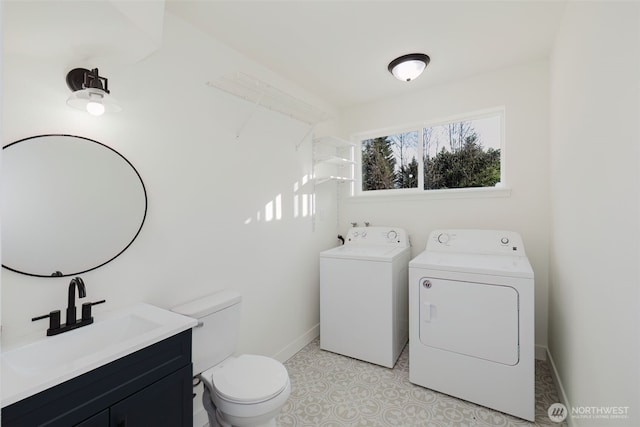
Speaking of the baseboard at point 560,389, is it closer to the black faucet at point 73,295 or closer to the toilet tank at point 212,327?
the toilet tank at point 212,327

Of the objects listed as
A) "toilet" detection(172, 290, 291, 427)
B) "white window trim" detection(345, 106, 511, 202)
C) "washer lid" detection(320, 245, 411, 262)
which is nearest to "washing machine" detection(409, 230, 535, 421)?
"washer lid" detection(320, 245, 411, 262)

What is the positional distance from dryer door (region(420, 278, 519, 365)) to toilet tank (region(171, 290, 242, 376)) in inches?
51.2

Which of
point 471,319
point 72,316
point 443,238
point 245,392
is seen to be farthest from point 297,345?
point 72,316

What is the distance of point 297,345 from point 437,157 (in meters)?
2.20

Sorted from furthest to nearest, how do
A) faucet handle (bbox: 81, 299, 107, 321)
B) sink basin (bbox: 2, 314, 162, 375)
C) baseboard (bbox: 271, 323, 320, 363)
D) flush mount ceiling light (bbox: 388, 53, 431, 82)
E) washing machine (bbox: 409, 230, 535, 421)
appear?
baseboard (bbox: 271, 323, 320, 363) → flush mount ceiling light (bbox: 388, 53, 431, 82) → washing machine (bbox: 409, 230, 535, 421) → faucet handle (bbox: 81, 299, 107, 321) → sink basin (bbox: 2, 314, 162, 375)

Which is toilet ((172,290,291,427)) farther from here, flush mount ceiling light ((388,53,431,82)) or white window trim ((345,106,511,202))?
flush mount ceiling light ((388,53,431,82))

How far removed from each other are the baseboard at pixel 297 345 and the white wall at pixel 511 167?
1.23 metres

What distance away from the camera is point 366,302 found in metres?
2.56

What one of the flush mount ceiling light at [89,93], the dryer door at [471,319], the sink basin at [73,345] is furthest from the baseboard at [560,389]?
the flush mount ceiling light at [89,93]

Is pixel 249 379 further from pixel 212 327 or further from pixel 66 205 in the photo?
pixel 66 205

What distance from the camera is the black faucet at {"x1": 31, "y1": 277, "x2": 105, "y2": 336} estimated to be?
1.31m

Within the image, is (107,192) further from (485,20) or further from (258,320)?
(485,20)

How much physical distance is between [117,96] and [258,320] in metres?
1.72

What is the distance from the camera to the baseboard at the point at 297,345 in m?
2.59
